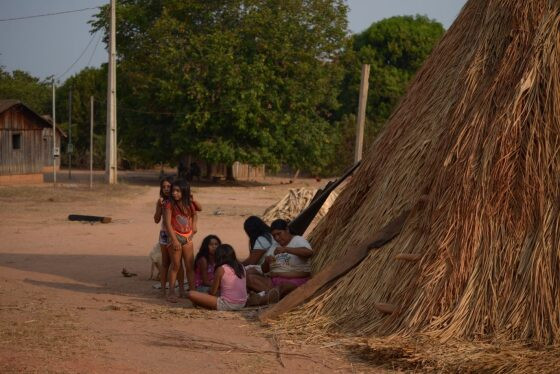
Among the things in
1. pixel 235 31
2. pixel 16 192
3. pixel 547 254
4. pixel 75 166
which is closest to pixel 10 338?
pixel 547 254

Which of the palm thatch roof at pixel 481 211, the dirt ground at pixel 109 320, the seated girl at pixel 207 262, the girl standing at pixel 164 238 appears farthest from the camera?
the seated girl at pixel 207 262

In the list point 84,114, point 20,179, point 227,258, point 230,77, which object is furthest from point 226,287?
point 84,114

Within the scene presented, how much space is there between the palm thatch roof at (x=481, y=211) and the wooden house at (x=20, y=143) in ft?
84.2

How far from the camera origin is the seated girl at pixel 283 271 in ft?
27.4

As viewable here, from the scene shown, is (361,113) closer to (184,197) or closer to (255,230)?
(255,230)

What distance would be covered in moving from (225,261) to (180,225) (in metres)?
0.94

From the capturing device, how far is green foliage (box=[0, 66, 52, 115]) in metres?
48.6

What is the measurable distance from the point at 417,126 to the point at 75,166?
4364cm

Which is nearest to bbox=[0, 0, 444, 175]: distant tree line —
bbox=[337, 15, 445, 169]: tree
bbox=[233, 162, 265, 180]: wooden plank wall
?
bbox=[233, 162, 265, 180]: wooden plank wall

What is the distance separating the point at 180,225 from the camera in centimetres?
909

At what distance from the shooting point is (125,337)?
684 cm

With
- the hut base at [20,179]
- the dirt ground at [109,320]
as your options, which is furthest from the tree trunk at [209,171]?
the dirt ground at [109,320]

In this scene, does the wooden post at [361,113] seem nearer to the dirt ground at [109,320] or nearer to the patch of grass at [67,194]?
the dirt ground at [109,320]

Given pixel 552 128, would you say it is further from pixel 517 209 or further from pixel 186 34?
pixel 186 34
